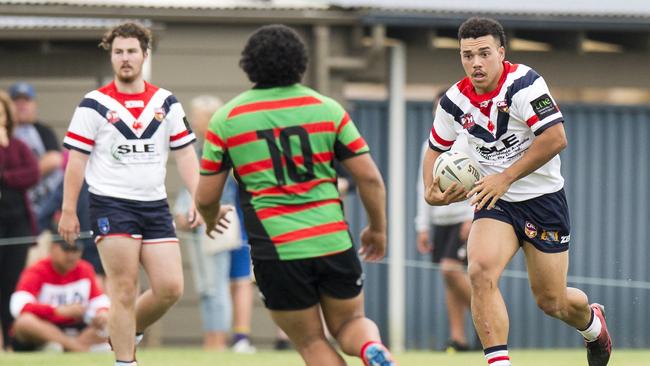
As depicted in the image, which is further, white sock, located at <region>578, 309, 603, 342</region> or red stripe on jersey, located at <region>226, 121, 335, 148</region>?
white sock, located at <region>578, 309, 603, 342</region>

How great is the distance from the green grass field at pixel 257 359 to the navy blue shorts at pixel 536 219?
270 cm

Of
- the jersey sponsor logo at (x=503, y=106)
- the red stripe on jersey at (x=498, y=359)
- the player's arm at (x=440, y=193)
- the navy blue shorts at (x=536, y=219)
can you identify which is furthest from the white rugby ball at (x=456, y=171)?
the red stripe on jersey at (x=498, y=359)

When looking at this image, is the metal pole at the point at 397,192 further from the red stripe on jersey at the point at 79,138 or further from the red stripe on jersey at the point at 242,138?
the red stripe on jersey at the point at 242,138

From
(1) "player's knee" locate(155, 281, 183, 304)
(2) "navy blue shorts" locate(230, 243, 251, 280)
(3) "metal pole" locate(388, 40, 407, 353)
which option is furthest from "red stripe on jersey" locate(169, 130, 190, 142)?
(3) "metal pole" locate(388, 40, 407, 353)

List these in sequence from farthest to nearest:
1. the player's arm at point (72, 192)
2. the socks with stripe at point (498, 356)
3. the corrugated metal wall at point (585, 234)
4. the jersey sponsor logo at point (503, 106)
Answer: the corrugated metal wall at point (585, 234), the player's arm at point (72, 192), the jersey sponsor logo at point (503, 106), the socks with stripe at point (498, 356)

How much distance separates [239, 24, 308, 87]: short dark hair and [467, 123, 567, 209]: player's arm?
1.49 meters

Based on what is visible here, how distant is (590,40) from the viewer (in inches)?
662

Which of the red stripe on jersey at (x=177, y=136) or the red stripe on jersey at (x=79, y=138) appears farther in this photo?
the red stripe on jersey at (x=177, y=136)

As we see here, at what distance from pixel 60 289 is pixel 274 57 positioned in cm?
655

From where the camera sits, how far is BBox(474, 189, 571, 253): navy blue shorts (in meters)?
7.87

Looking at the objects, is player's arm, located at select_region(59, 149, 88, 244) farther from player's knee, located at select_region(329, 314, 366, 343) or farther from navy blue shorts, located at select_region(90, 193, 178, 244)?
player's knee, located at select_region(329, 314, 366, 343)

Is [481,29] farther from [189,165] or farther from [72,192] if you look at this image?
[72,192]

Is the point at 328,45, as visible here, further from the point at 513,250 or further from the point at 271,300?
the point at 271,300

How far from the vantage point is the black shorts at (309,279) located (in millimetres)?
6586
